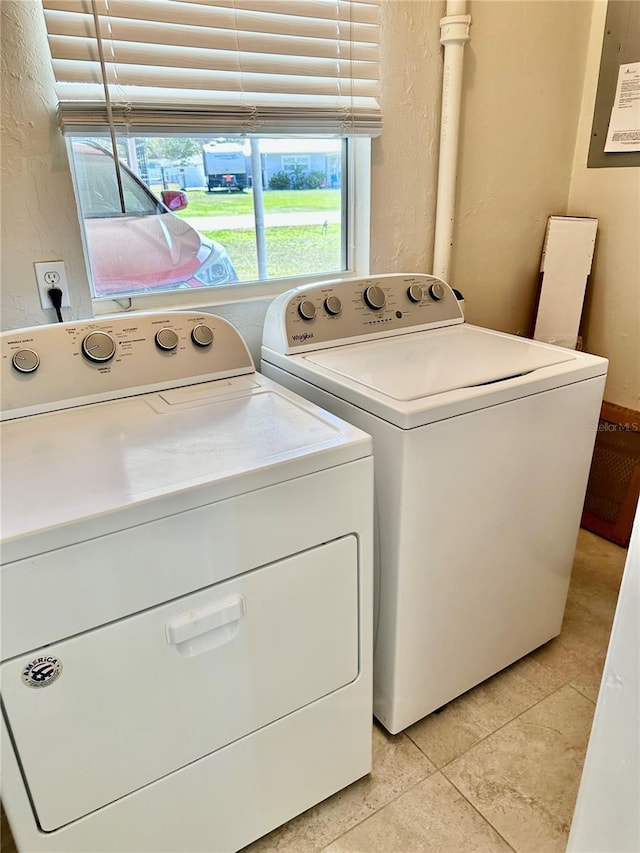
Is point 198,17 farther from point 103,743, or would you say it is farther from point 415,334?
point 103,743

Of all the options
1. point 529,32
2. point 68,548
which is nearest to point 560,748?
point 68,548

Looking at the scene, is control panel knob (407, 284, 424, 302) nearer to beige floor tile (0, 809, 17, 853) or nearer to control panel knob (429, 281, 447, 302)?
control panel knob (429, 281, 447, 302)

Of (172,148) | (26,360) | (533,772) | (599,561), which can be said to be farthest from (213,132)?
(599,561)

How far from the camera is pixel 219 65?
1.48 m

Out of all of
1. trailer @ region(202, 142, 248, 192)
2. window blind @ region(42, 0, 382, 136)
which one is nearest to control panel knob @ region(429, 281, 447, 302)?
window blind @ region(42, 0, 382, 136)

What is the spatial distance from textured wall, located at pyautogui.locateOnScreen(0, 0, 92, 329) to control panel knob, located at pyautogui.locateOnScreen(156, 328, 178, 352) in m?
0.29

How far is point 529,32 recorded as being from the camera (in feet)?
6.44

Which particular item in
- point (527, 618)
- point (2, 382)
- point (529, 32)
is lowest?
point (527, 618)

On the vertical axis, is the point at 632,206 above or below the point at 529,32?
below

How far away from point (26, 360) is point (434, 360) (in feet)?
3.11

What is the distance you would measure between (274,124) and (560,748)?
71.4 inches

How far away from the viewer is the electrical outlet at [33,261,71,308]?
4.66 feet

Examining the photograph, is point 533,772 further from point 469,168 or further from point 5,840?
point 469,168

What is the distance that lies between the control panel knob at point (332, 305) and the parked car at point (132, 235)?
40 centimetres
